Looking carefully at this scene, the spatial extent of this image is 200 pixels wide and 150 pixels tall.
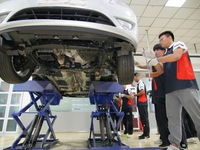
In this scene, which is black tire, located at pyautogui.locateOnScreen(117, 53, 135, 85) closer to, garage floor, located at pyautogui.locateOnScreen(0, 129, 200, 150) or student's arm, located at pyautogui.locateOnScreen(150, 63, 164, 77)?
A: student's arm, located at pyautogui.locateOnScreen(150, 63, 164, 77)

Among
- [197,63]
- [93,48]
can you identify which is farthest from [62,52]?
[197,63]

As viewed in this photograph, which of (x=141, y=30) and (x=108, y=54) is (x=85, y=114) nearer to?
(x=141, y=30)

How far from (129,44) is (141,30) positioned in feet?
16.1

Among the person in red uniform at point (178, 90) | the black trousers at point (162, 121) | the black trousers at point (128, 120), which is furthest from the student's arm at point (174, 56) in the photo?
the black trousers at point (128, 120)

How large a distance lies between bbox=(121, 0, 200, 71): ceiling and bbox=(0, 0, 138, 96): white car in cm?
343

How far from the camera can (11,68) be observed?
4.66ft

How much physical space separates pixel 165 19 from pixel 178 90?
400 cm

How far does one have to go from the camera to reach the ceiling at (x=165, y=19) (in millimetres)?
4436

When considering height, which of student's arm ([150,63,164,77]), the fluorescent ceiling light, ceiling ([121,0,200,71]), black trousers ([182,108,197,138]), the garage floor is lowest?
the garage floor

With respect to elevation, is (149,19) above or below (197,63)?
above

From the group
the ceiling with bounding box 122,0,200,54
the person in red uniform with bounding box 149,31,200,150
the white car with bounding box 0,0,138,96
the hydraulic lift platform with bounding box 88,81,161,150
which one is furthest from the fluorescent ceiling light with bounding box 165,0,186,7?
the white car with bounding box 0,0,138,96

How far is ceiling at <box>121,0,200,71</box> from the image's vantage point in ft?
14.6

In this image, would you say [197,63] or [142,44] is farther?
[197,63]

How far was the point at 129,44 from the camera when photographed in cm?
124
